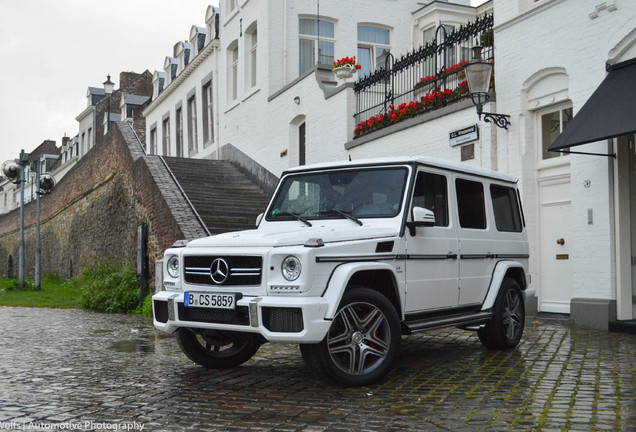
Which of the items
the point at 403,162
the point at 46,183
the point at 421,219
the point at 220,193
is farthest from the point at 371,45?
the point at 421,219

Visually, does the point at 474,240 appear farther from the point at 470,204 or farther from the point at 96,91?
the point at 96,91

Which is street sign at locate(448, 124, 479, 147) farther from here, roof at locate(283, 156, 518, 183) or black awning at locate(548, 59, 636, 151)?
roof at locate(283, 156, 518, 183)

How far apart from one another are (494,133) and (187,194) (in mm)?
8770

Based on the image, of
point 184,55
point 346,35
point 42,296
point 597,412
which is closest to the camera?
point 597,412

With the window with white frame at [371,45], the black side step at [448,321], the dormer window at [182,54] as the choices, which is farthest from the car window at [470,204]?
the dormer window at [182,54]

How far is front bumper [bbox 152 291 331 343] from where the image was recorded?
17.9 ft

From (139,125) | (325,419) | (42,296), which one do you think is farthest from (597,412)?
(139,125)

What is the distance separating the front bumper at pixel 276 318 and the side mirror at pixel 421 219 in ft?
4.32

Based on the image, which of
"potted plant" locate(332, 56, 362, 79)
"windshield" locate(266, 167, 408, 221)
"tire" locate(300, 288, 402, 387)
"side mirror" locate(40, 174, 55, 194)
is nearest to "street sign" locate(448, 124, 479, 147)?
"potted plant" locate(332, 56, 362, 79)

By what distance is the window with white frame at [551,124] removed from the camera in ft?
37.0

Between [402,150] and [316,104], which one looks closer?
[402,150]

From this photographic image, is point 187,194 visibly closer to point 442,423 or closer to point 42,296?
point 42,296

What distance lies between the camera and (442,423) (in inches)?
188

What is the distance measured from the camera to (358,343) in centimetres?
591
